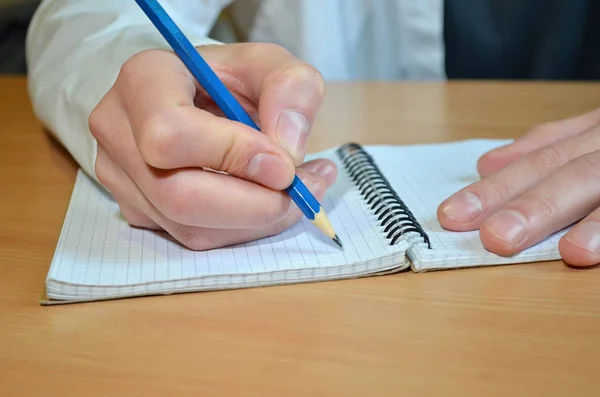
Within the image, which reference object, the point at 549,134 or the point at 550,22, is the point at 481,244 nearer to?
the point at 549,134

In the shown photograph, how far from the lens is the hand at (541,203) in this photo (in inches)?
20.3

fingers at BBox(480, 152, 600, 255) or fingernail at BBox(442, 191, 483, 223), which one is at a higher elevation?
fingers at BBox(480, 152, 600, 255)

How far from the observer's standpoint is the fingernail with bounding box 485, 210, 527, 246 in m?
0.51

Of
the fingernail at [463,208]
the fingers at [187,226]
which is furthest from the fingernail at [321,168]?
the fingernail at [463,208]

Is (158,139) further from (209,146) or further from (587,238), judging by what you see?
(587,238)

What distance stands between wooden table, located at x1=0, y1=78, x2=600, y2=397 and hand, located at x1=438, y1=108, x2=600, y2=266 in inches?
0.8

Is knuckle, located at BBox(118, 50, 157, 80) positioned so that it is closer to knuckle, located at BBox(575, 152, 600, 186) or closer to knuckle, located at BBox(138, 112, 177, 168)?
knuckle, located at BBox(138, 112, 177, 168)

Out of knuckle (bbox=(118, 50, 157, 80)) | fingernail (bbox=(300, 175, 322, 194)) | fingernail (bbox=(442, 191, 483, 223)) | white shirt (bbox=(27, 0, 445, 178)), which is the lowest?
white shirt (bbox=(27, 0, 445, 178))

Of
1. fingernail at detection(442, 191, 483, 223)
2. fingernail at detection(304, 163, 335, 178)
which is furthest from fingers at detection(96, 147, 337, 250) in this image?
fingernail at detection(442, 191, 483, 223)

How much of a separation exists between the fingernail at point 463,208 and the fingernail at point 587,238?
0.07 meters

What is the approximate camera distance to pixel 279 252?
52 cm

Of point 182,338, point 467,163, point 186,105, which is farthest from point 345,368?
point 467,163

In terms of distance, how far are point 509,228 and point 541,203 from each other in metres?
0.05

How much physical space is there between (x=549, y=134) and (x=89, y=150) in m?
0.45
